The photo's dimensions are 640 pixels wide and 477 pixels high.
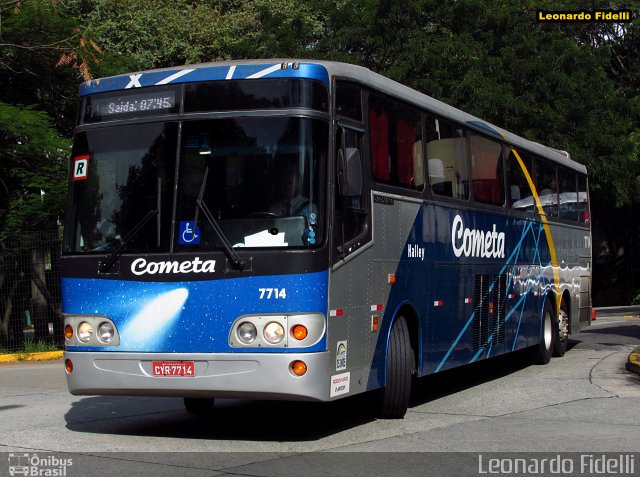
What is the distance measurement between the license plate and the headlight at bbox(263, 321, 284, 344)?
75 cm

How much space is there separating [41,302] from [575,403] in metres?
13.1

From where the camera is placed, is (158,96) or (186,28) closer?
(158,96)

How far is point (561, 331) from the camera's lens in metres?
18.3

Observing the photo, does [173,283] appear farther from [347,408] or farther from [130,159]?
[347,408]

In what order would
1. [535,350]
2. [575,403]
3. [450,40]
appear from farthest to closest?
[450,40] < [535,350] < [575,403]

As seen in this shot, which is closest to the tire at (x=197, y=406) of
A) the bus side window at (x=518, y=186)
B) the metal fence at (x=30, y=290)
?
the bus side window at (x=518, y=186)

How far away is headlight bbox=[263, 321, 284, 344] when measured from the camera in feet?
28.9

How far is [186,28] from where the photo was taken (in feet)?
115

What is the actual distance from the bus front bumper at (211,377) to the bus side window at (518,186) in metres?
7.22

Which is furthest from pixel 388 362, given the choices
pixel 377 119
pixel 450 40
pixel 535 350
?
pixel 450 40

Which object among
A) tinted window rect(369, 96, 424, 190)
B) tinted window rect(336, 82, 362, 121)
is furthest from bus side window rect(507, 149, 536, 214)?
tinted window rect(336, 82, 362, 121)

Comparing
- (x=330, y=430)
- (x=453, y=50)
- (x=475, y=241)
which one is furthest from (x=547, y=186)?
(x=453, y=50)

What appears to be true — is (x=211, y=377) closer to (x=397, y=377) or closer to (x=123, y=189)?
(x=123, y=189)

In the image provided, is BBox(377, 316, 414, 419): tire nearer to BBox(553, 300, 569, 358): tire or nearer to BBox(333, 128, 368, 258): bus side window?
BBox(333, 128, 368, 258): bus side window
